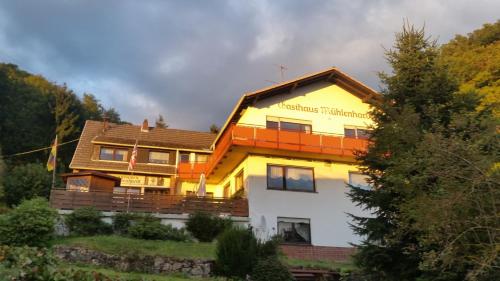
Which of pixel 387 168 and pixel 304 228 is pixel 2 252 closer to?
pixel 387 168

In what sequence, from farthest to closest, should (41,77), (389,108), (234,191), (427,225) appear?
(41,77) < (234,191) < (389,108) < (427,225)

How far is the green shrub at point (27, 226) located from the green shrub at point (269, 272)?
9.49m

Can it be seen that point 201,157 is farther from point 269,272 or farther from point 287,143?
point 269,272

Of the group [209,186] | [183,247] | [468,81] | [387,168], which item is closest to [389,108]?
[387,168]

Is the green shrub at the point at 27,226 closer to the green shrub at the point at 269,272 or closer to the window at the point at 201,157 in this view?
the green shrub at the point at 269,272

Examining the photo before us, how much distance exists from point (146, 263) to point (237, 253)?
4.35 metres

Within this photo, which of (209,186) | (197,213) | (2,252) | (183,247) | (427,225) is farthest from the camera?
(209,186)

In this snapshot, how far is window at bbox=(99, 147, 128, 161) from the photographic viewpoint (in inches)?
1555

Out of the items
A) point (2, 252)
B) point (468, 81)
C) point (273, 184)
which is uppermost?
point (468, 81)

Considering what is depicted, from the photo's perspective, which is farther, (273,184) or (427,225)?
(273,184)

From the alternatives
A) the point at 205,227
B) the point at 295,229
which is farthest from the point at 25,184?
the point at 295,229

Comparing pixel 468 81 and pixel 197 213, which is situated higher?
pixel 468 81

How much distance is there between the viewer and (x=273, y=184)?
2720cm

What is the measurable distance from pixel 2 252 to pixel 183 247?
1409 cm
